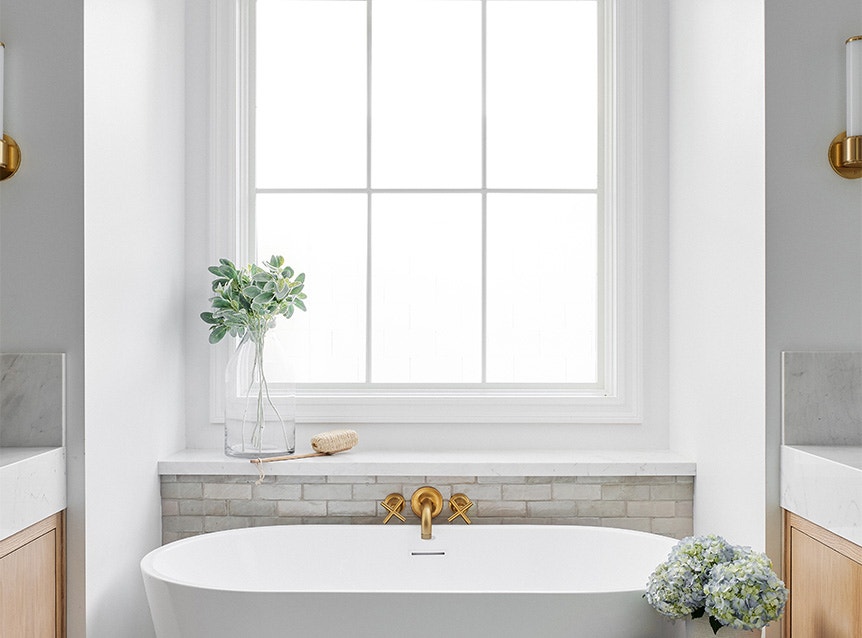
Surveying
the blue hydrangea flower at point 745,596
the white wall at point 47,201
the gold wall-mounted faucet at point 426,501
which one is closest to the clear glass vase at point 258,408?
the gold wall-mounted faucet at point 426,501

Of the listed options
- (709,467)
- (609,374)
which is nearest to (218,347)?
(609,374)

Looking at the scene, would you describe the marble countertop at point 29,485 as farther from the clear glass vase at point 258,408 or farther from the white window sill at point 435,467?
the clear glass vase at point 258,408

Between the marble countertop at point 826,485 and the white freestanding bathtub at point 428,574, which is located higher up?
the marble countertop at point 826,485

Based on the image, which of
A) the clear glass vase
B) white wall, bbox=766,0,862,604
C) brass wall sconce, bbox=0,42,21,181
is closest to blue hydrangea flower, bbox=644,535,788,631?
white wall, bbox=766,0,862,604

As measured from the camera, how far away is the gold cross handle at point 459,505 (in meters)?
2.32

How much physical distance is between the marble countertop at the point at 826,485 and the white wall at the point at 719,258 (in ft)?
0.30

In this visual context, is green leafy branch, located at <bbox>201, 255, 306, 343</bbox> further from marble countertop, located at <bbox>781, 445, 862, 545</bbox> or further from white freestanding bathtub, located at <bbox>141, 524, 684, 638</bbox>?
marble countertop, located at <bbox>781, 445, 862, 545</bbox>

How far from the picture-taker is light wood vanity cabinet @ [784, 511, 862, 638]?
1.57 metres

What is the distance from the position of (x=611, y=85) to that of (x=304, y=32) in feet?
3.49

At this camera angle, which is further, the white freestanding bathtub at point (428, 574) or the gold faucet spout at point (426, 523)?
the gold faucet spout at point (426, 523)

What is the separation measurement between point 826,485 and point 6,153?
193cm

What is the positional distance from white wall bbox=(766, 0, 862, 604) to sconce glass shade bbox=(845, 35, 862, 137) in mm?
56

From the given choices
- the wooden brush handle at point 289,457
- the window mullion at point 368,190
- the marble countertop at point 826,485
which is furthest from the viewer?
the window mullion at point 368,190

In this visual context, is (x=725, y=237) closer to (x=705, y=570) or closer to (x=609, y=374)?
(x=609, y=374)
